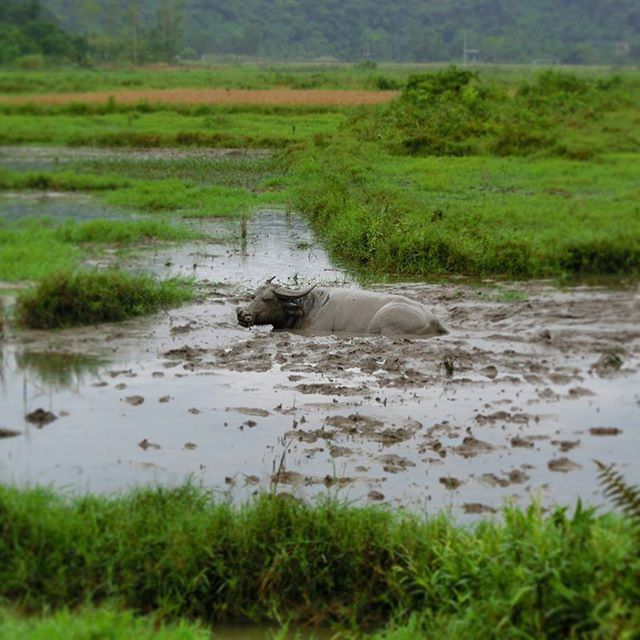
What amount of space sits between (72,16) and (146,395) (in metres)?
10.8

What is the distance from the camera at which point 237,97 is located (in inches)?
1222

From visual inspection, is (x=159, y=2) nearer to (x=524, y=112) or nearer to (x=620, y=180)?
(x=524, y=112)

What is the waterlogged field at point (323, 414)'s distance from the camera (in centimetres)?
367

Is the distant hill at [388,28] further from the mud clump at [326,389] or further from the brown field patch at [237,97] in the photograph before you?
the mud clump at [326,389]

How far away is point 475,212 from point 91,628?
8.76m

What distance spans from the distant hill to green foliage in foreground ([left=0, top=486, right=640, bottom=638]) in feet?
90.6

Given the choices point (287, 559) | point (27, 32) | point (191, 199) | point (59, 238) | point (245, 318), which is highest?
point (27, 32)

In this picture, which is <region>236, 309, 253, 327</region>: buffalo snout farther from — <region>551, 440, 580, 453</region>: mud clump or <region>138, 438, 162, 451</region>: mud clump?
<region>551, 440, 580, 453</region>: mud clump

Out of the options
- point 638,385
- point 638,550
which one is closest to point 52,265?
point 638,385

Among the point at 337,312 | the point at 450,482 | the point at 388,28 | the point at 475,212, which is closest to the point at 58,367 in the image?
the point at 337,312

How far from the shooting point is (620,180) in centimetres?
1423

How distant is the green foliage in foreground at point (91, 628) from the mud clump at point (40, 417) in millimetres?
2209

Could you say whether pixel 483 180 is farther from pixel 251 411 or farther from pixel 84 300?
pixel 251 411

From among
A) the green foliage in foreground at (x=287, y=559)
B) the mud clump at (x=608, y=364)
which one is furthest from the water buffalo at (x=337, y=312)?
the green foliage in foreground at (x=287, y=559)
